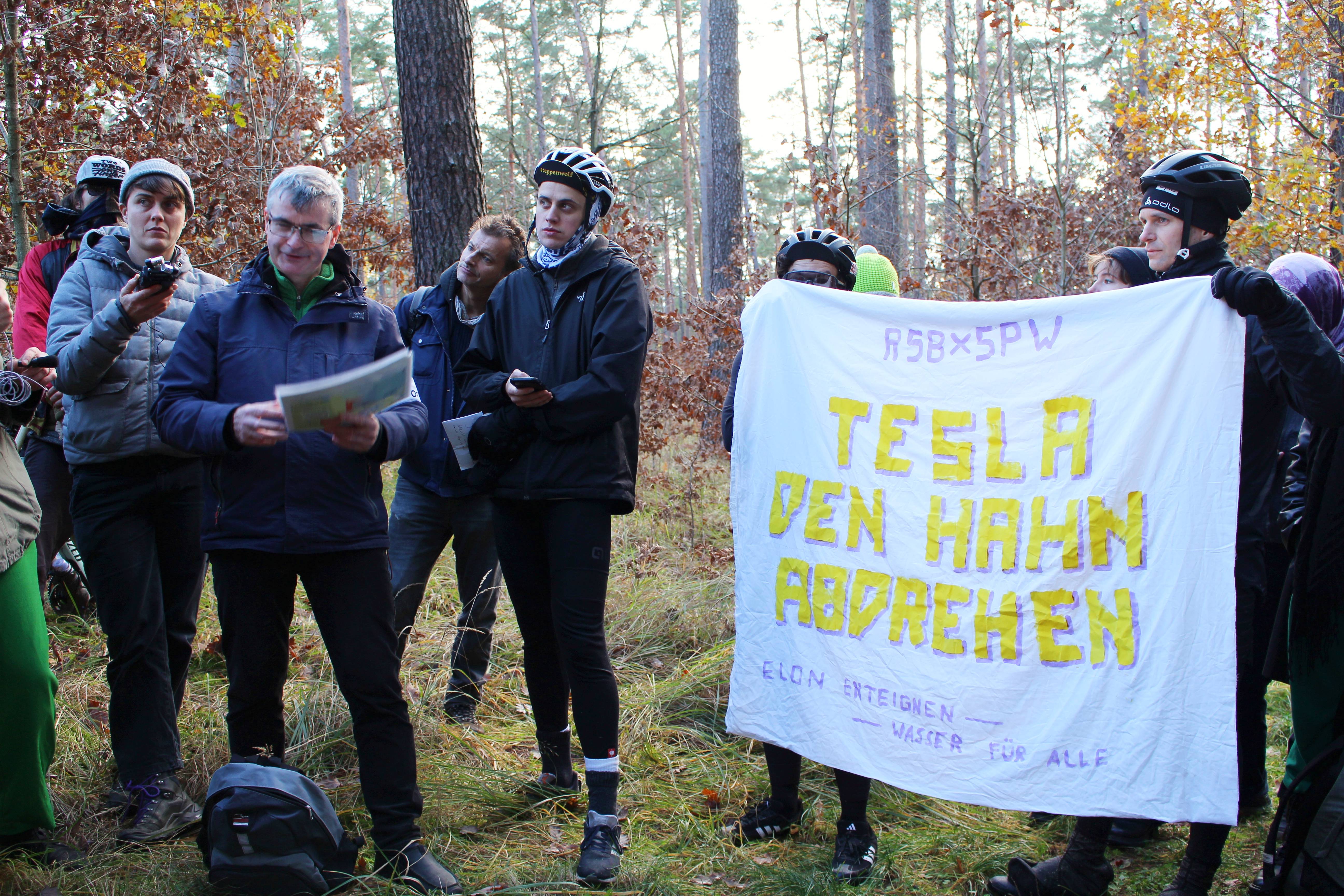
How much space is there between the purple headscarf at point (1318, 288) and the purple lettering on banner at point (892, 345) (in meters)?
1.34

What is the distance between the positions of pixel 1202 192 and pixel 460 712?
3.50 metres

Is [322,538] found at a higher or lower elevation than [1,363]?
lower

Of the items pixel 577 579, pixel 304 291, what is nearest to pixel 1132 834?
pixel 577 579

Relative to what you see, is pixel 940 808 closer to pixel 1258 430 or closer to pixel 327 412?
pixel 1258 430

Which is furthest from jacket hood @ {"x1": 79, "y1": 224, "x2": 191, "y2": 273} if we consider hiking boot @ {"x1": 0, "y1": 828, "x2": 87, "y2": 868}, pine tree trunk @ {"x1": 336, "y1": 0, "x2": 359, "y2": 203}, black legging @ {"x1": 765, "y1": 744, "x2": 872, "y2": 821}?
pine tree trunk @ {"x1": 336, "y1": 0, "x2": 359, "y2": 203}

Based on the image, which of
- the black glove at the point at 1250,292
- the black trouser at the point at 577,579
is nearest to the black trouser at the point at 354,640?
the black trouser at the point at 577,579

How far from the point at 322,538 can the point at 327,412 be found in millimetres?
559

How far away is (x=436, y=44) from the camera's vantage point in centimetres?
580

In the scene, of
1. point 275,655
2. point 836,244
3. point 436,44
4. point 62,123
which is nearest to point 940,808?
point 836,244

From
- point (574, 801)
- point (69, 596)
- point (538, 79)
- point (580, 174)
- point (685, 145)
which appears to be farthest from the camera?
point (685, 145)

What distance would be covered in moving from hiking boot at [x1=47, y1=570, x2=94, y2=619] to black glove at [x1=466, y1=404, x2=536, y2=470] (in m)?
3.57

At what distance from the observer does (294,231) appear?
291 centimetres

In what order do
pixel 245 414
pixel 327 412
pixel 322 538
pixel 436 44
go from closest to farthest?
pixel 327 412, pixel 245 414, pixel 322 538, pixel 436 44

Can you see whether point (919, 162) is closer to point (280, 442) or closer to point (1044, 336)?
point (1044, 336)
